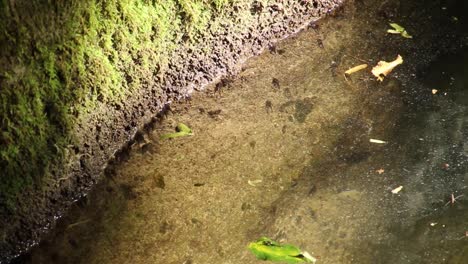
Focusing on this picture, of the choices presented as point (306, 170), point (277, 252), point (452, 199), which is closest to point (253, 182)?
point (306, 170)

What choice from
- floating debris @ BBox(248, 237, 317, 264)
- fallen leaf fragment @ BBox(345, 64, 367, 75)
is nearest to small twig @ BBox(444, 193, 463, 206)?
floating debris @ BBox(248, 237, 317, 264)

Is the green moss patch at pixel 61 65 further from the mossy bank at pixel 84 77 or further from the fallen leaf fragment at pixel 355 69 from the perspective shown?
the fallen leaf fragment at pixel 355 69

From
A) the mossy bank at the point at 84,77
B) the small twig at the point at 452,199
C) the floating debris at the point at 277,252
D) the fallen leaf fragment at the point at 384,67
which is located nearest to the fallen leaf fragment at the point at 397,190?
the small twig at the point at 452,199

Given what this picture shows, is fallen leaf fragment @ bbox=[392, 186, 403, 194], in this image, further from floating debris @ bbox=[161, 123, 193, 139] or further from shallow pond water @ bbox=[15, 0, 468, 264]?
floating debris @ bbox=[161, 123, 193, 139]

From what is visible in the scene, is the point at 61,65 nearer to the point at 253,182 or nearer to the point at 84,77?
the point at 84,77

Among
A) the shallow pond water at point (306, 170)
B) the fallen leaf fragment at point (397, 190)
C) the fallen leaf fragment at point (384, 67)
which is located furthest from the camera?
the fallen leaf fragment at point (384, 67)

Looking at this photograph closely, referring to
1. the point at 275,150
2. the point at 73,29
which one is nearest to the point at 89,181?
the point at 73,29

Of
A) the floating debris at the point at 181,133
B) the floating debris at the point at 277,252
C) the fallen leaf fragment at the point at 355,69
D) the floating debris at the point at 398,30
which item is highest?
the floating debris at the point at 398,30
